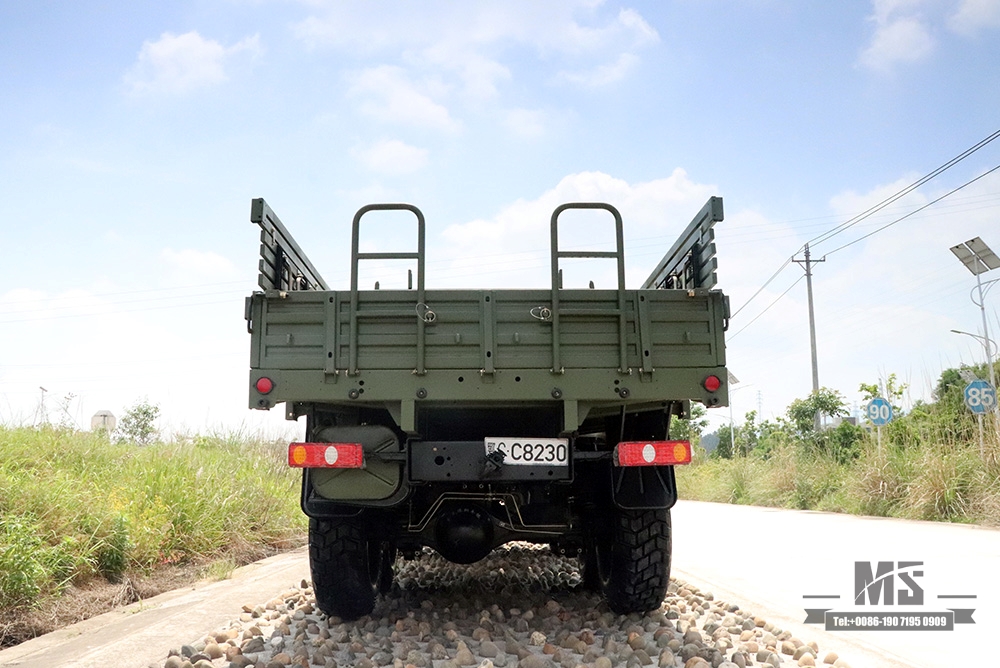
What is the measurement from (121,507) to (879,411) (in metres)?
11.5

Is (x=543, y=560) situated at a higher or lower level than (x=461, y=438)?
lower

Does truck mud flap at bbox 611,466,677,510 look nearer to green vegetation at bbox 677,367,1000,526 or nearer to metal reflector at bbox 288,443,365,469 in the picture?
metal reflector at bbox 288,443,365,469

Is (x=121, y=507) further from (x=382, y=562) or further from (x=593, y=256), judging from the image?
(x=593, y=256)

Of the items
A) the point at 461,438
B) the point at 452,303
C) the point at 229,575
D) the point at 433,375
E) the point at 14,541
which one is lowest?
the point at 229,575

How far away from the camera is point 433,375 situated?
3.86m

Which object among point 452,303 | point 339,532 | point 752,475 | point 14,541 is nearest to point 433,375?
point 452,303

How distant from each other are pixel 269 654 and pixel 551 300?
7.32 ft

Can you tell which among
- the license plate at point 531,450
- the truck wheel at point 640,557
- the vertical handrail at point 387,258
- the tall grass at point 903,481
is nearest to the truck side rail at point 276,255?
the vertical handrail at point 387,258

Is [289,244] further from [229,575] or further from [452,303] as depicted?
[229,575]

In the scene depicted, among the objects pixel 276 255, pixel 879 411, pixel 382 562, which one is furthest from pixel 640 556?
pixel 879 411

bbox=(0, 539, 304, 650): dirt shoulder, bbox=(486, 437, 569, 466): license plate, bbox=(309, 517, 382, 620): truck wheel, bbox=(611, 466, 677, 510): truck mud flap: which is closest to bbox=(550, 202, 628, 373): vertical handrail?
bbox=(486, 437, 569, 466): license plate

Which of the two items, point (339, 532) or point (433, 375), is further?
point (339, 532)

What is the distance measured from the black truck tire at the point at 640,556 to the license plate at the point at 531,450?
0.61 metres

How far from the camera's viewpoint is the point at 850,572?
6234 mm
